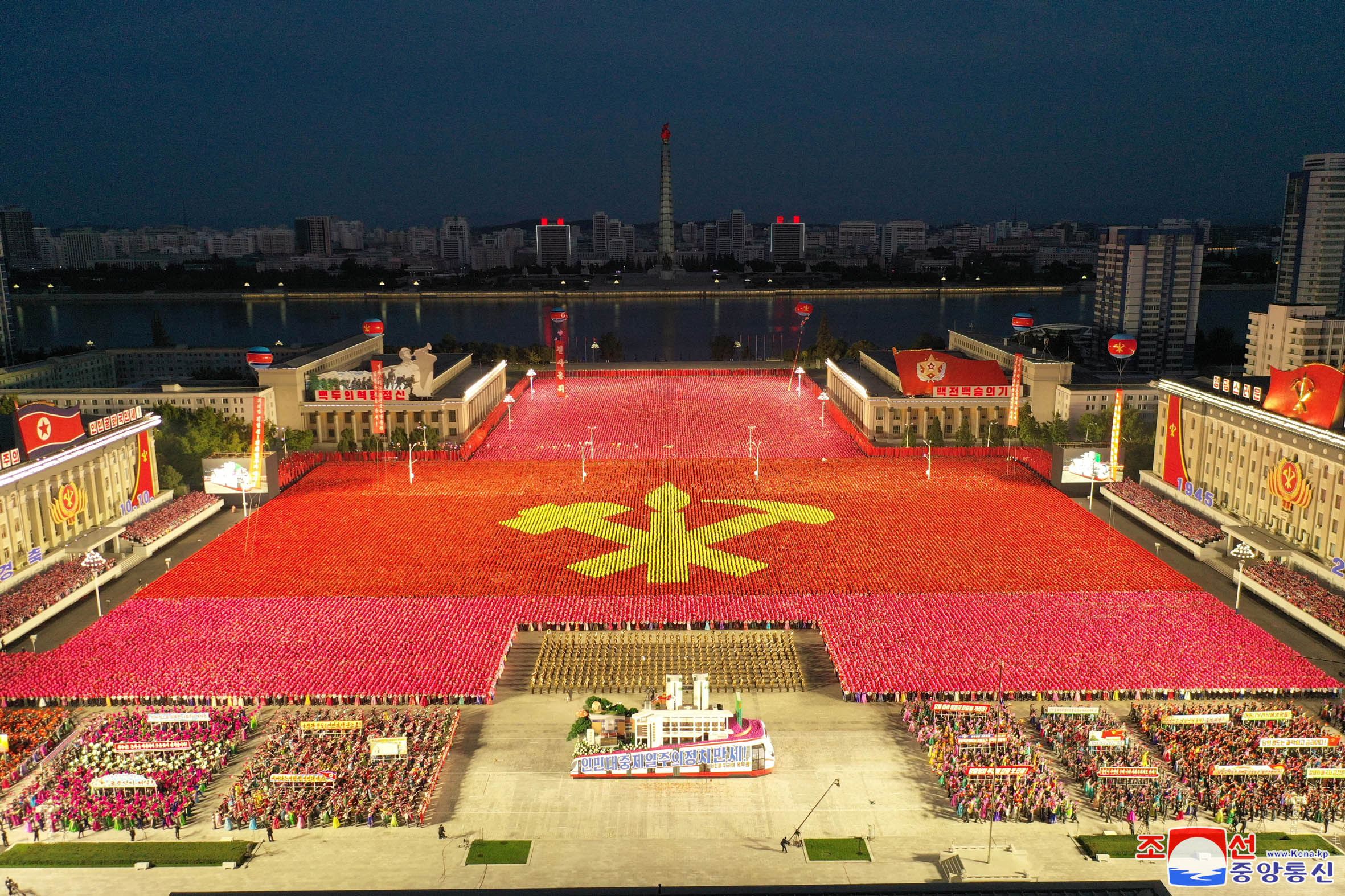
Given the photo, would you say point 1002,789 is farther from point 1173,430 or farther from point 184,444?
point 184,444

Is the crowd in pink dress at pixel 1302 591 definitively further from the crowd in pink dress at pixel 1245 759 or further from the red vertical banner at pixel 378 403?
the red vertical banner at pixel 378 403

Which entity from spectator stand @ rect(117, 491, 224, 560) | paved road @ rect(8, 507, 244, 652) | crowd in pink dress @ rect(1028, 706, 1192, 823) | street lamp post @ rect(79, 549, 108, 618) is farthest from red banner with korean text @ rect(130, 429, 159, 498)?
crowd in pink dress @ rect(1028, 706, 1192, 823)

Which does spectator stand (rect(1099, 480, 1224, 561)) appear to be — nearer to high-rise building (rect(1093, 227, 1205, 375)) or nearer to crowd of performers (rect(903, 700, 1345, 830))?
crowd of performers (rect(903, 700, 1345, 830))

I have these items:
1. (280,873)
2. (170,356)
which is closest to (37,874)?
(280,873)

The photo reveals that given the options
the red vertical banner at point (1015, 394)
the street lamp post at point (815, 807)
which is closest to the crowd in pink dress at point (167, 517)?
the street lamp post at point (815, 807)

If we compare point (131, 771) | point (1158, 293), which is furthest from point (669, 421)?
point (1158, 293)

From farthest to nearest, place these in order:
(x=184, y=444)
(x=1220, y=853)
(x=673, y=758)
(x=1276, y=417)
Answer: (x=184, y=444) < (x=1276, y=417) < (x=673, y=758) < (x=1220, y=853)
